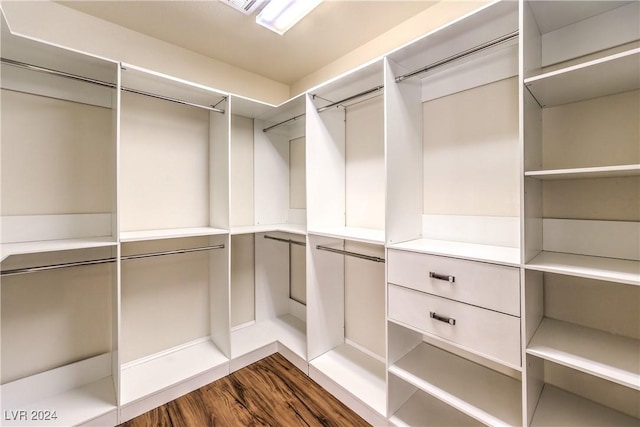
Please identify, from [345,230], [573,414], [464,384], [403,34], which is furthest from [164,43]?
[573,414]

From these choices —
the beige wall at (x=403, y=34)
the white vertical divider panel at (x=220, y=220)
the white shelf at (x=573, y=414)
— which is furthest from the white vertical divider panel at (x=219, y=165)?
the white shelf at (x=573, y=414)

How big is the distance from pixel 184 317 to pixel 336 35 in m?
2.67

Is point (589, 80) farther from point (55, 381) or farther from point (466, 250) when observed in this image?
point (55, 381)

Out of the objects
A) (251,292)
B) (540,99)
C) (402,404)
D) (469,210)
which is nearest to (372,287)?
(402,404)

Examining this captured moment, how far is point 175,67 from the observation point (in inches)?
89.6

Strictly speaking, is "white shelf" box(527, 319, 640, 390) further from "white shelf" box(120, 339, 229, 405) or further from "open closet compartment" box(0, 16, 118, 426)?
"open closet compartment" box(0, 16, 118, 426)

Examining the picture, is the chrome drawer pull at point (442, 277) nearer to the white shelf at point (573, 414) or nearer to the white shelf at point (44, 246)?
the white shelf at point (573, 414)

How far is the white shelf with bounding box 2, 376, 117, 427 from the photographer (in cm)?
159

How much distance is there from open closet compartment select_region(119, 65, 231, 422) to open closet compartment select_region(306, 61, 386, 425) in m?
0.70

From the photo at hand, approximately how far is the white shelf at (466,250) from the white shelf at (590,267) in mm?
93

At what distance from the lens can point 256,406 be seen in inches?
73.4

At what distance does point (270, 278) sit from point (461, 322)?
2.03m

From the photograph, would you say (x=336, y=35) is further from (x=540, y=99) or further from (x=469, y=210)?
(x=469, y=210)

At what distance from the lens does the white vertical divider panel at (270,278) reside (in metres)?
2.85
